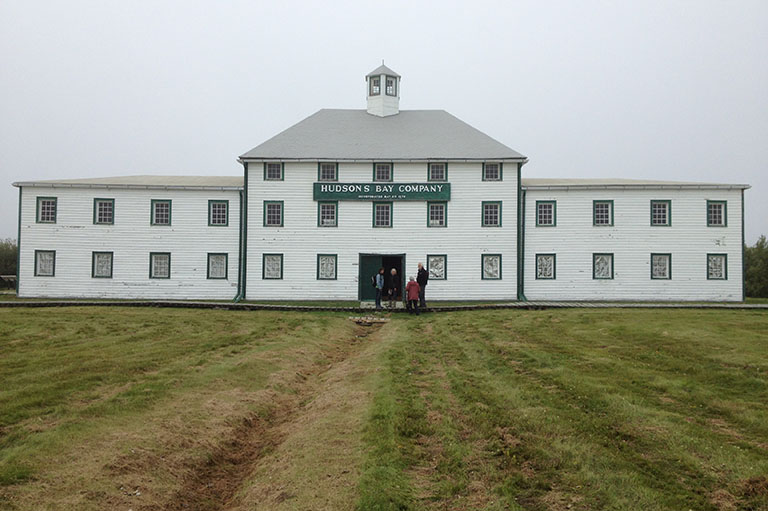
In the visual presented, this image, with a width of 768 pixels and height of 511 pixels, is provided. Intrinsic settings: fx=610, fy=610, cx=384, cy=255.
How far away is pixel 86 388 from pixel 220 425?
8.98 ft

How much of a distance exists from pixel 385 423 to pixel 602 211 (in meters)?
27.2

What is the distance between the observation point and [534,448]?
784 centimetres

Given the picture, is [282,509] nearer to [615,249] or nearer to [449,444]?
[449,444]

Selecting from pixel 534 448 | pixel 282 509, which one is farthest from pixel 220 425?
pixel 534 448

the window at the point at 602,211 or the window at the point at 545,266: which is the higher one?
the window at the point at 602,211

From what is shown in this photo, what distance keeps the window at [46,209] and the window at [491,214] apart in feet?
76.5

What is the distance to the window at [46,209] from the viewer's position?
1305 inches

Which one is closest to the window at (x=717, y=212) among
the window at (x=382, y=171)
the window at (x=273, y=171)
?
the window at (x=382, y=171)

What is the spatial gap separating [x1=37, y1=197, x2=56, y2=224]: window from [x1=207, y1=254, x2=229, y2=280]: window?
29.1 ft

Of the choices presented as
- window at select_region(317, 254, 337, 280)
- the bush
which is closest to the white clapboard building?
window at select_region(317, 254, 337, 280)

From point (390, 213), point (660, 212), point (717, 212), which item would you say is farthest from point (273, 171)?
point (717, 212)

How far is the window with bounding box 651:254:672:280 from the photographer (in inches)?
1282

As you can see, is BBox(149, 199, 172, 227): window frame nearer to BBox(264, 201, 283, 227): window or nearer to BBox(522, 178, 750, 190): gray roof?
BBox(264, 201, 283, 227): window

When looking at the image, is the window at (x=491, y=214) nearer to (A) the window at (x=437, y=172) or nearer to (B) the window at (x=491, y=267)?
(B) the window at (x=491, y=267)
